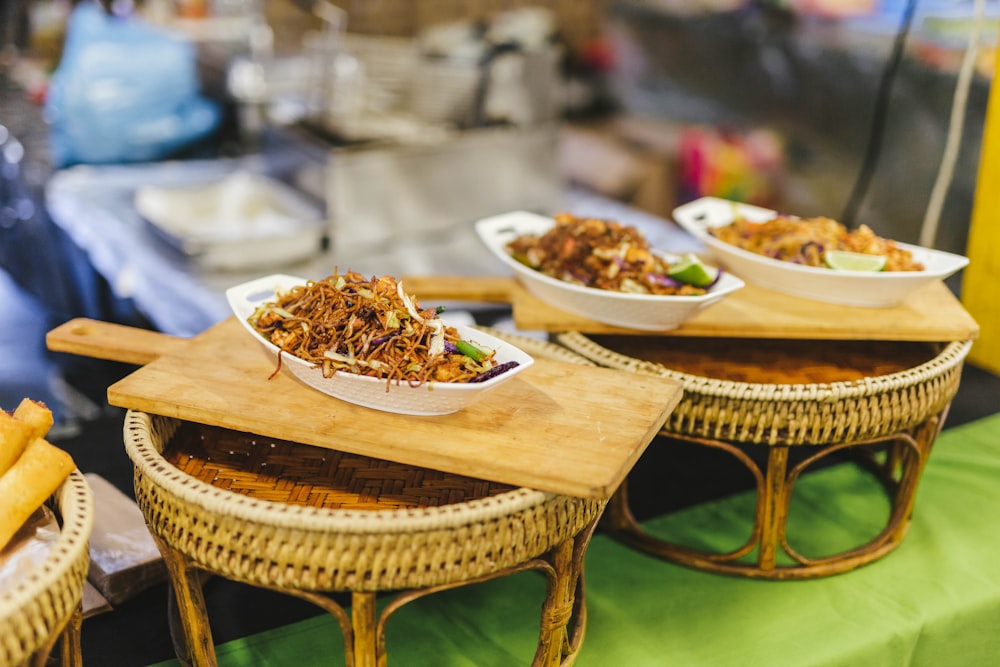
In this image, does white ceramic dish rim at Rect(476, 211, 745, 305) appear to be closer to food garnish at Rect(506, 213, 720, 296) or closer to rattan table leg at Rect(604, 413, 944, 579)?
food garnish at Rect(506, 213, 720, 296)

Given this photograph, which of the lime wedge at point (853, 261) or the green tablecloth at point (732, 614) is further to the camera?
the lime wedge at point (853, 261)

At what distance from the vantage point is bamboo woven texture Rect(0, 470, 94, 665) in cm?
105

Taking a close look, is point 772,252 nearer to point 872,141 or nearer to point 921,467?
point 921,467

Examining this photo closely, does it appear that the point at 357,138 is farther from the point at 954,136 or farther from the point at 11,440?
the point at 11,440

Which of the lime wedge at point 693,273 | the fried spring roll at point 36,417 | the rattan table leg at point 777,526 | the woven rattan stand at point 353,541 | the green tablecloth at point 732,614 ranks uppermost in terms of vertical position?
the lime wedge at point 693,273

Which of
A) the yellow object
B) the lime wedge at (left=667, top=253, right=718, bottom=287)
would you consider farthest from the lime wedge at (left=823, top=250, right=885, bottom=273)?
the yellow object

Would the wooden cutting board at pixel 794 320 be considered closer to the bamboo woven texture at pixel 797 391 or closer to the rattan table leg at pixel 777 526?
the bamboo woven texture at pixel 797 391

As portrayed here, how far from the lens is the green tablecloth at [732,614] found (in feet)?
5.35

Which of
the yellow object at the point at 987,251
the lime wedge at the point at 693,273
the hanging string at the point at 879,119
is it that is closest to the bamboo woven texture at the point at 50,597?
the lime wedge at the point at 693,273

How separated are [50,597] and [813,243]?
1613 mm

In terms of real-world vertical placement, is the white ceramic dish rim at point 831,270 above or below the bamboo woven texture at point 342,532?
above

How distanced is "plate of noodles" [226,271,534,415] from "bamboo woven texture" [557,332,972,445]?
40 centimetres

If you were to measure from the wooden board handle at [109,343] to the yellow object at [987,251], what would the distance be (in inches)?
95.7

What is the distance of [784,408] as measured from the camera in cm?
164
